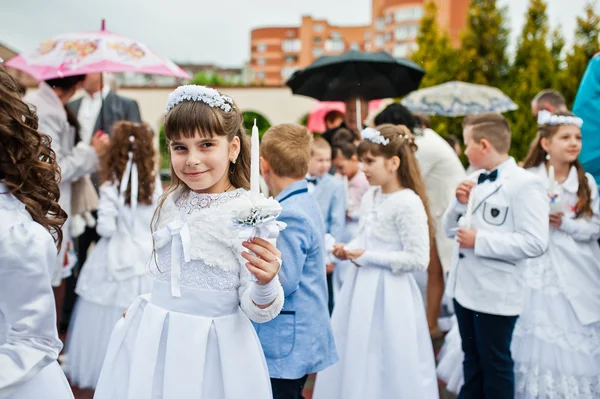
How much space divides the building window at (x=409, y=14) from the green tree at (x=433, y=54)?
149 ft

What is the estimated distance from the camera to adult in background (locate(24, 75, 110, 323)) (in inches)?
191

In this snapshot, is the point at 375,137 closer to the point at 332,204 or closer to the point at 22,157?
the point at 332,204

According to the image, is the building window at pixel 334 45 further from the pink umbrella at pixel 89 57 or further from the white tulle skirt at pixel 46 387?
the white tulle skirt at pixel 46 387

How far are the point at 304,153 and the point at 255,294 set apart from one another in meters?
1.24

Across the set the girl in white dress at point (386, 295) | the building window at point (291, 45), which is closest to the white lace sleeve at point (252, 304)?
the girl in white dress at point (386, 295)

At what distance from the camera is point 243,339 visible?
2316mm

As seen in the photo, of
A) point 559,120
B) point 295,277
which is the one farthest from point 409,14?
point 295,277

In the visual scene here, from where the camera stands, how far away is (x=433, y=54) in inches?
610

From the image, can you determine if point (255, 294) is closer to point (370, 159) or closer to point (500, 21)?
point (370, 159)

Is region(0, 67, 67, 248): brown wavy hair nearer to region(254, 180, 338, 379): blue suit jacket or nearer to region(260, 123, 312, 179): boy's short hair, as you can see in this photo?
region(254, 180, 338, 379): blue suit jacket

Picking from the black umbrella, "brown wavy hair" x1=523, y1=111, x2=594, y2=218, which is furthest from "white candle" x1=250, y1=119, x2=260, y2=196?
the black umbrella

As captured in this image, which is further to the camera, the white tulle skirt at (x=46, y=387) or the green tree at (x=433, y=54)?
the green tree at (x=433, y=54)

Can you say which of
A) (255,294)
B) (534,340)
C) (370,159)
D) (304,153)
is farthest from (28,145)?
(534,340)

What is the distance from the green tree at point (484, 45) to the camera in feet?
50.0
